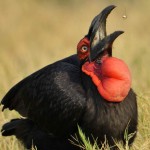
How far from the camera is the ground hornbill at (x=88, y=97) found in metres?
6.46

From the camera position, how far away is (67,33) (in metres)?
13.2

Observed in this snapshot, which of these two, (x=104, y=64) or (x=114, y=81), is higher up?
(x=104, y=64)

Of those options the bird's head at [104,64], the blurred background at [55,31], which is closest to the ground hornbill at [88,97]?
the bird's head at [104,64]

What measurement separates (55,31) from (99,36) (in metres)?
6.89

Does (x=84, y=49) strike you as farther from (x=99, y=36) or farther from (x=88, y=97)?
(x=88, y=97)

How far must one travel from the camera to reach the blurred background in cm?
1063

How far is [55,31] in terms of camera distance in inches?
530

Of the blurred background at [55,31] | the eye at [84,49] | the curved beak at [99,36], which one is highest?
the curved beak at [99,36]

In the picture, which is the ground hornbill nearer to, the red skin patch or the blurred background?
the red skin patch

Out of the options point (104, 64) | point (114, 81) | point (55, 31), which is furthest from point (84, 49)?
point (55, 31)

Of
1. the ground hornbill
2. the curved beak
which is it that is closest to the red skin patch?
the ground hornbill

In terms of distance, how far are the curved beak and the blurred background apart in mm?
3207

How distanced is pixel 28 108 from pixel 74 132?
57 centimetres

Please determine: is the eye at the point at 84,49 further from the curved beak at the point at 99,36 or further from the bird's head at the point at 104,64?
the curved beak at the point at 99,36
